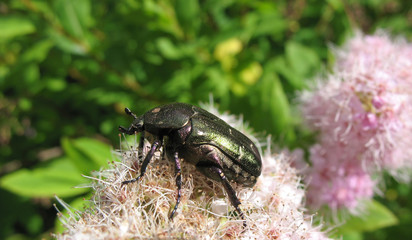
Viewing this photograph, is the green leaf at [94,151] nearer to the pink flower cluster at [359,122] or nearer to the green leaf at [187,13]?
the green leaf at [187,13]

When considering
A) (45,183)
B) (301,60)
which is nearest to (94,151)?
(45,183)

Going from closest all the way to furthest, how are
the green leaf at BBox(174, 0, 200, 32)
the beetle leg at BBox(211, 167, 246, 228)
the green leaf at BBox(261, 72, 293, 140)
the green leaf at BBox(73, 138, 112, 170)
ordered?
the beetle leg at BBox(211, 167, 246, 228), the green leaf at BBox(73, 138, 112, 170), the green leaf at BBox(261, 72, 293, 140), the green leaf at BBox(174, 0, 200, 32)

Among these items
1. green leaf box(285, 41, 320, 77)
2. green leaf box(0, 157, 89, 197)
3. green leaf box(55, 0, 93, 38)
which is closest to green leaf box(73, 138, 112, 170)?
green leaf box(0, 157, 89, 197)

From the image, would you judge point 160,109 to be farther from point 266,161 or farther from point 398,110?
point 398,110

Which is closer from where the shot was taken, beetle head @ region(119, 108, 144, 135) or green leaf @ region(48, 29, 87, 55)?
beetle head @ region(119, 108, 144, 135)

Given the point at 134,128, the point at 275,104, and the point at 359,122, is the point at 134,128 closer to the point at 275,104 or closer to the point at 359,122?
the point at 275,104

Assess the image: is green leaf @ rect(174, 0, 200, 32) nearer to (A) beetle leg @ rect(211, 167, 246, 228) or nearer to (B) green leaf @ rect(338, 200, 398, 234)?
(A) beetle leg @ rect(211, 167, 246, 228)
